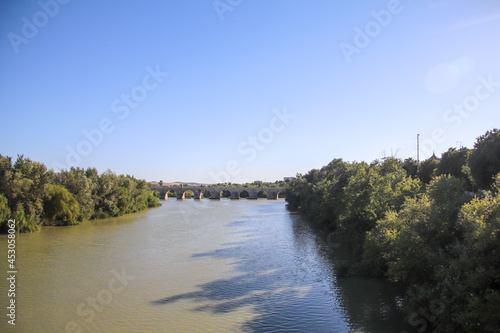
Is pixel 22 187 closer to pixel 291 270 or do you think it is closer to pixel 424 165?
pixel 291 270

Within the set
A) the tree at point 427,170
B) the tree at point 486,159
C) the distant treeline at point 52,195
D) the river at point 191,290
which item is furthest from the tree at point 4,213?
the tree at point 427,170

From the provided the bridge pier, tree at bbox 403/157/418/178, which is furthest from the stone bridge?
tree at bbox 403/157/418/178

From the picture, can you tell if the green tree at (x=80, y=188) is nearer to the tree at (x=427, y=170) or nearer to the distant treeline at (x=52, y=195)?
the distant treeline at (x=52, y=195)

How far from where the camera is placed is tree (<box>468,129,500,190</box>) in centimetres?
2027

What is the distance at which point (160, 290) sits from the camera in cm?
1753

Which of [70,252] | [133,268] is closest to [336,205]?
[133,268]

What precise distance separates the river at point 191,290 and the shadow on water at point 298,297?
0.04 m

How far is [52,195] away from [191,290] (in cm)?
3024

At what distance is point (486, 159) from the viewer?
20.9 meters

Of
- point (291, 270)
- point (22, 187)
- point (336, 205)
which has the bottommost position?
point (291, 270)

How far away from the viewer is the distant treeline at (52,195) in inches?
1337

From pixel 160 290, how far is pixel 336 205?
22.2 meters

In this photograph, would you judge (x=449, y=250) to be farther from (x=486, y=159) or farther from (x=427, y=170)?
(x=427, y=170)

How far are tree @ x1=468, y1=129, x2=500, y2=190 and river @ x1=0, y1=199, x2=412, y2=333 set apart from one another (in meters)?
9.80
